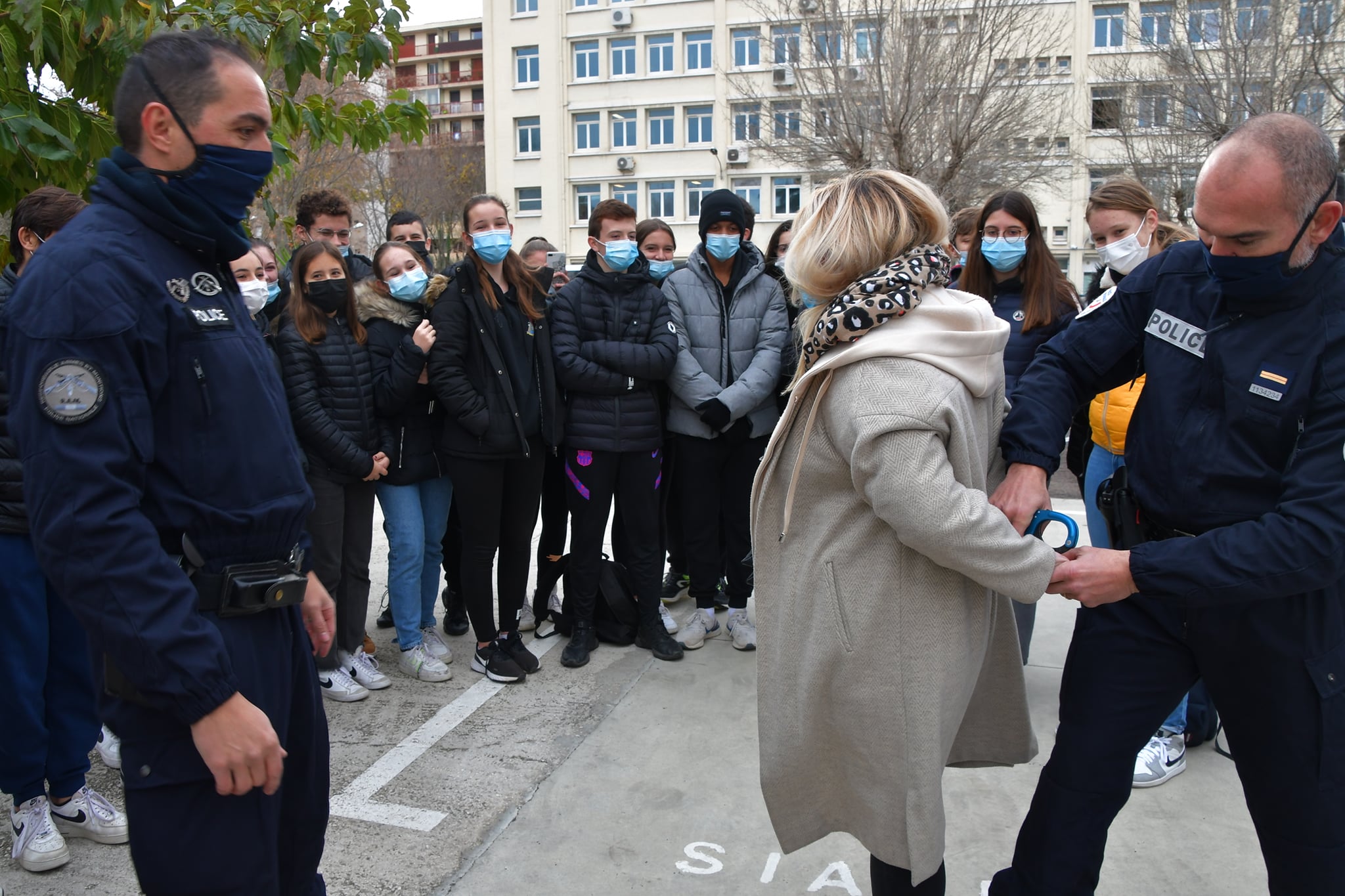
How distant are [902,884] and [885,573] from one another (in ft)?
2.58

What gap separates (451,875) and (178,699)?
153 cm

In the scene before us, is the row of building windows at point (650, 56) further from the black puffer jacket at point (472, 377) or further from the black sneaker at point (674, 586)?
the black puffer jacket at point (472, 377)

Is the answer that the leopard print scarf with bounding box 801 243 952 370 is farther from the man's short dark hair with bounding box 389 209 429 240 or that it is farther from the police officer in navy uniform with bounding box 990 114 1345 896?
the man's short dark hair with bounding box 389 209 429 240

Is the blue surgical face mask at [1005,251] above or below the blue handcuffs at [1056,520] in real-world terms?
above

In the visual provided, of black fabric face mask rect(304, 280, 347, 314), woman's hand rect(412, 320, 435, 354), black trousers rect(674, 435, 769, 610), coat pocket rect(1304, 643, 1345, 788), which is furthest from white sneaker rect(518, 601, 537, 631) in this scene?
coat pocket rect(1304, 643, 1345, 788)

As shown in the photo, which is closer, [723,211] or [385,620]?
[723,211]

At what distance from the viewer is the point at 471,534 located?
14.5ft

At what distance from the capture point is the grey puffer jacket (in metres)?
4.74

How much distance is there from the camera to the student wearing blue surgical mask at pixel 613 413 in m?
4.56

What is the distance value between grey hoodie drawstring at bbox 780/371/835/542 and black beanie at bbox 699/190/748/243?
296 centimetres

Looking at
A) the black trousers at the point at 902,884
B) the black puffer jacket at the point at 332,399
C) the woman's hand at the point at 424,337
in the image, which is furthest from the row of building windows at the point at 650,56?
the black trousers at the point at 902,884

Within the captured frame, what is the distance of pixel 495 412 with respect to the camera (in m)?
4.29

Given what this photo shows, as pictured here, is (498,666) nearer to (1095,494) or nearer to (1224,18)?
(1095,494)

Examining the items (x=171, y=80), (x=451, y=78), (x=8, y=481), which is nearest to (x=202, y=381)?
(x=171, y=80)
